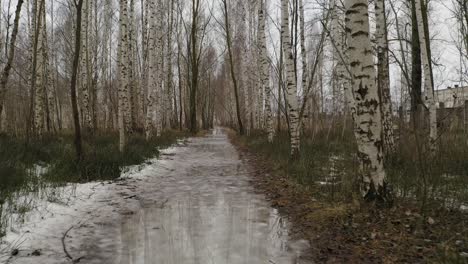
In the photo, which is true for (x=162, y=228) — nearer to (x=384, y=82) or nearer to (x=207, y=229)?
(x=207, y=229)

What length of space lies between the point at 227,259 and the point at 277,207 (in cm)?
211

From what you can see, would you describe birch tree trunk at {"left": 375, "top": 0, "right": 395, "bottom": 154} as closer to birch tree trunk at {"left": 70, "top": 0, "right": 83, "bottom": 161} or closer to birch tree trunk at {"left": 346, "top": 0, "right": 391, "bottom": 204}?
birch tree trunk at {"left": 346, "top": 0, "right": 391, "bottom": 204}

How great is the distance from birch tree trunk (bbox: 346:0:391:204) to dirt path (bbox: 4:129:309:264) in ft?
4.15

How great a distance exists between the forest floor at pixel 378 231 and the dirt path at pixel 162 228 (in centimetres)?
28

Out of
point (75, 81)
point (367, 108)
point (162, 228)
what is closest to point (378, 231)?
point (367, 108)

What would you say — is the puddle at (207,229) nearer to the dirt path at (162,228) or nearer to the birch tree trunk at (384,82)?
the dirt path at (162,228)

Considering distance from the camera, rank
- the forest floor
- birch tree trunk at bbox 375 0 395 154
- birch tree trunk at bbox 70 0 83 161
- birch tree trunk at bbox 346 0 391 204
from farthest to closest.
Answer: birch tree trunk at bbox 375 0 395 154, birch tree trunk at bbox 70 0 83 161, birch tree trunk at bbox 346 0 391 204, the forest floor

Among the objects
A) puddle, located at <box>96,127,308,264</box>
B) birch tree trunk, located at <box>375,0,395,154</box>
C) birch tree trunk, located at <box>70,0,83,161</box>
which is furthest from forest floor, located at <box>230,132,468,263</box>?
birch tree trunk, located at <box>70,0,83,161</box>

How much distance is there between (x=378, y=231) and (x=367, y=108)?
1.52 metres

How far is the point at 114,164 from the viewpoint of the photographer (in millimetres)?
7562

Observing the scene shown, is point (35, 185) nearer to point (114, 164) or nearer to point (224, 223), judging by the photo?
point (114, 164)

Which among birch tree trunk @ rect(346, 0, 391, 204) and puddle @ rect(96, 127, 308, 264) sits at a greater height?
birch tree trunk @ rect(346, 0, 391, 204)

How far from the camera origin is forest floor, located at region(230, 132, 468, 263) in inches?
124

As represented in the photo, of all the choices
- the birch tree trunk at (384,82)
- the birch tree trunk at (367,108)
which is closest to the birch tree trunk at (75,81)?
the birch tree trunk at (367,108)
